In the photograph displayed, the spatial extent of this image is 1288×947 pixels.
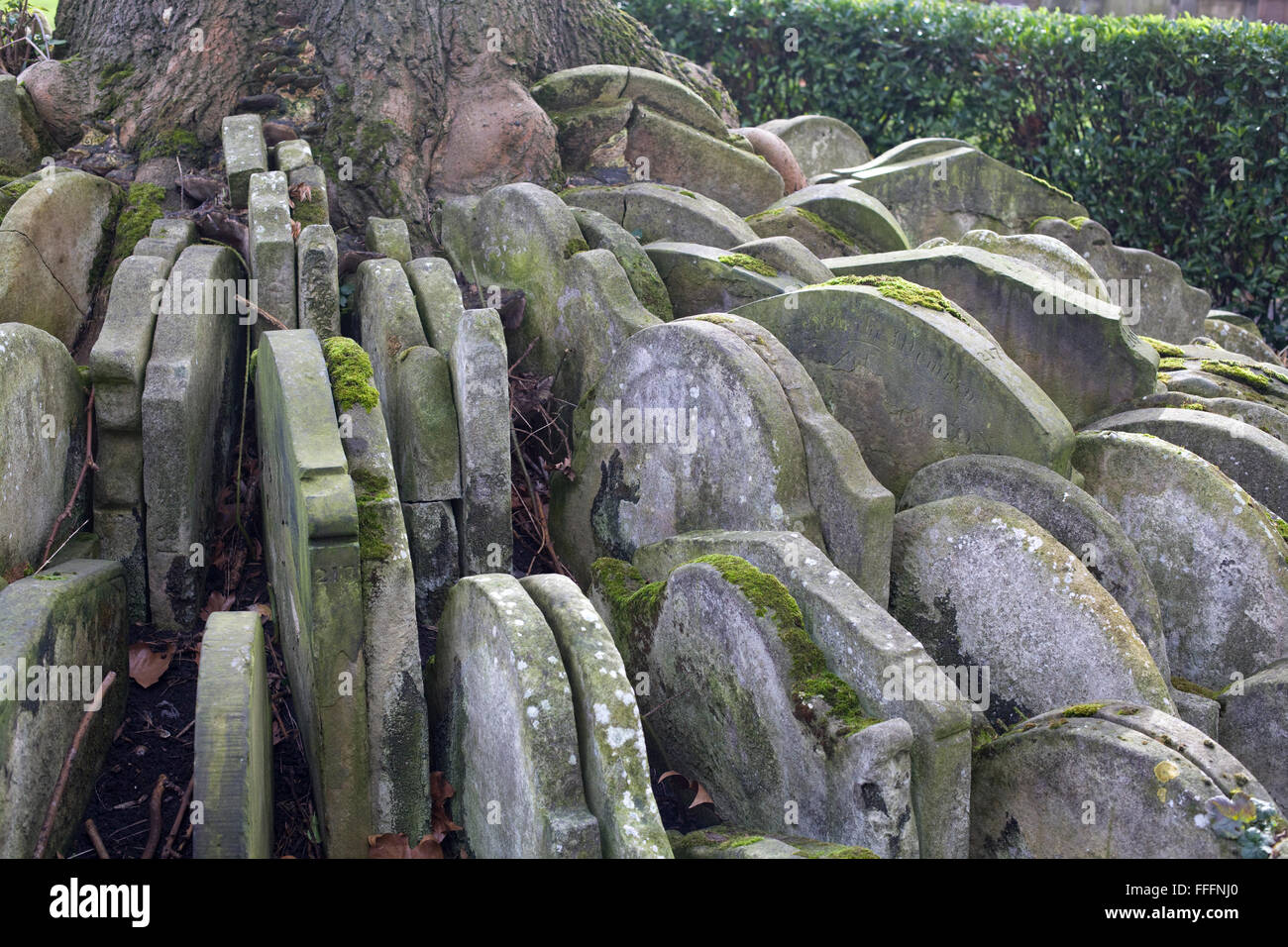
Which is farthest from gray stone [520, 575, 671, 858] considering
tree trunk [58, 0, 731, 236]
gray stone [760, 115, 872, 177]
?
gray stone [760, 115, 872, 177]

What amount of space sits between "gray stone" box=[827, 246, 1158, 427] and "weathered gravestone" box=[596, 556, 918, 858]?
8.17 feet

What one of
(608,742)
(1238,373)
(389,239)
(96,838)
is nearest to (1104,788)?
(608,742)

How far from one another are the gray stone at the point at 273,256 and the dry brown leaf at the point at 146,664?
5.05ft

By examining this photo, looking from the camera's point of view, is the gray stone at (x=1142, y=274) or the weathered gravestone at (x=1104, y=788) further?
the gray stone at (x=1142, y=274)

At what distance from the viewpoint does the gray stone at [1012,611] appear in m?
4.06

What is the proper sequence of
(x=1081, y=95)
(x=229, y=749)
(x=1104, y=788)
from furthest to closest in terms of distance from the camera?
1. (x=1081, y=95)
2. (x=1104, y=788)
3. (x=229, y=749)

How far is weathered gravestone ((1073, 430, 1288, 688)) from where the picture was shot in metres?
4.70

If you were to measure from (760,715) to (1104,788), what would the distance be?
104cm

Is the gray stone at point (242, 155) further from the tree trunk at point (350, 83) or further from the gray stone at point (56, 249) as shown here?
the gray stone at point (56, 249)

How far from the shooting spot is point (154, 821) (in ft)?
12.4

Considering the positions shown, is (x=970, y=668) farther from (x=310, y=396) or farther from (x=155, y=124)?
(x=155, y=124)

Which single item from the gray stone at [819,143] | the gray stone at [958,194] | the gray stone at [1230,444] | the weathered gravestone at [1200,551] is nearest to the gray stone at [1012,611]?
the weathered gravestone at [1200,551]

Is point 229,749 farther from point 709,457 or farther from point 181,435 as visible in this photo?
point 709,457

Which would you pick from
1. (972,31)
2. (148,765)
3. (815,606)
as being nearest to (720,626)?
(815,606)
